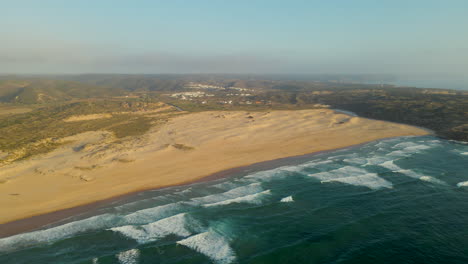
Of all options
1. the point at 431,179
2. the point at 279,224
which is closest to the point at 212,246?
the point at 279,224

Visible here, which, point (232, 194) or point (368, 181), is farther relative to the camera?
point (368, 181)

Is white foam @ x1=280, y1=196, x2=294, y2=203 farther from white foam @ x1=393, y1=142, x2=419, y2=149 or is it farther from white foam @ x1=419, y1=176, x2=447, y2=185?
white foam @ x1=393, y1=142, x2=419, y2=149

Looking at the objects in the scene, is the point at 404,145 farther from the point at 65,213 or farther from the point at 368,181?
the point at 65,213

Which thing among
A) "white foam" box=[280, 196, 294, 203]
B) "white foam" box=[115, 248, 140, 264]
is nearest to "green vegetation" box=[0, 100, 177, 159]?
"white foam" box=[115, 248, 140, 264]

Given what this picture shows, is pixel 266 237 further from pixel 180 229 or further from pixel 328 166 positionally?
pixel 328 166

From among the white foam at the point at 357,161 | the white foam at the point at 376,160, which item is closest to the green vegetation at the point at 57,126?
the white foam at the point at 357,161

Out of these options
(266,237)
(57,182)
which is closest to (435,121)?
(266,237)
